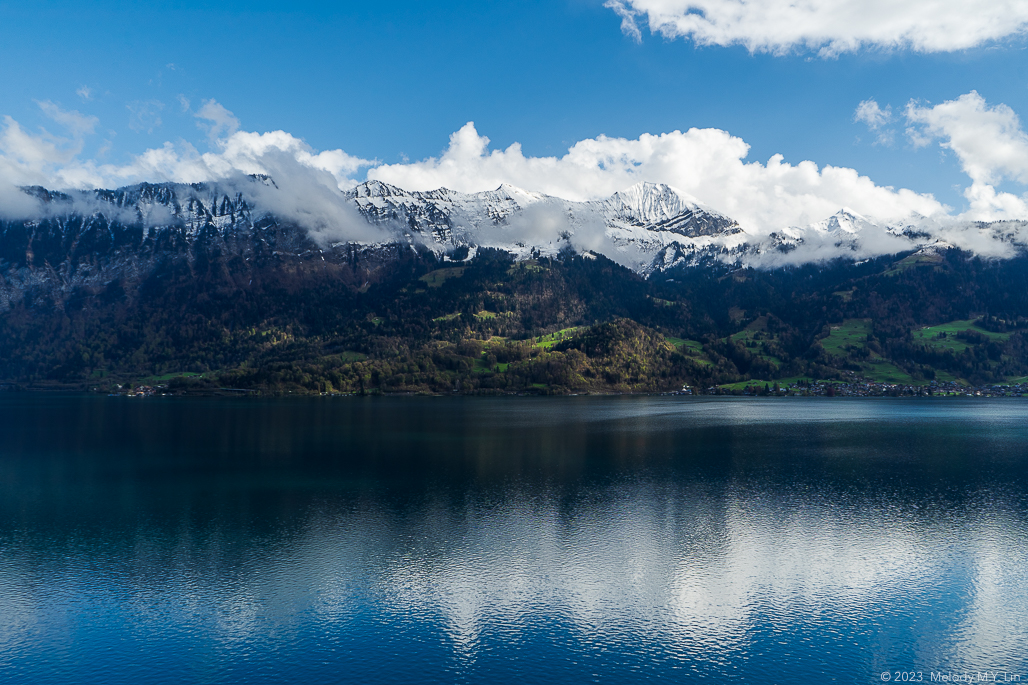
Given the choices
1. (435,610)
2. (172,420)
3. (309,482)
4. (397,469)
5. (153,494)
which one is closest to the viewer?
(435,610)

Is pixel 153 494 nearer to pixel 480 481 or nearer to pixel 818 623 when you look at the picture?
pixel 480 481

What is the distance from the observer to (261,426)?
12794 centimetres

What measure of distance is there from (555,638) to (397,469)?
48902mm

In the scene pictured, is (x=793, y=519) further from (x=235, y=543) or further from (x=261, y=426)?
(x=261, y=426)

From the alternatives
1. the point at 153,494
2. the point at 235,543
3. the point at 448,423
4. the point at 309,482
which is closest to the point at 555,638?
the point at 235,543

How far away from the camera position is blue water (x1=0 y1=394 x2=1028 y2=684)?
30469 mm

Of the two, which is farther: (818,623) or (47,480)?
(47,480)

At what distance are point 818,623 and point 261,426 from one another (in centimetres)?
11545

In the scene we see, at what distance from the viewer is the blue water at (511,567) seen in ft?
100.0

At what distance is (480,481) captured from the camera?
231ft

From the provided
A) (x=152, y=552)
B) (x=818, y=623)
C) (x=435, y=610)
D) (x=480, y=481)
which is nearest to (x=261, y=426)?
(x=480, y=481)

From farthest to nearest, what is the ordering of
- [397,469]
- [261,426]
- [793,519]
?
[261,426] → [397,469] → [793,519]

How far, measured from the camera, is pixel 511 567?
138 ft

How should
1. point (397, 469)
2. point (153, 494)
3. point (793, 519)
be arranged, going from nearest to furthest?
point (793, 519) → point (153, 494) → point (397, 469)
